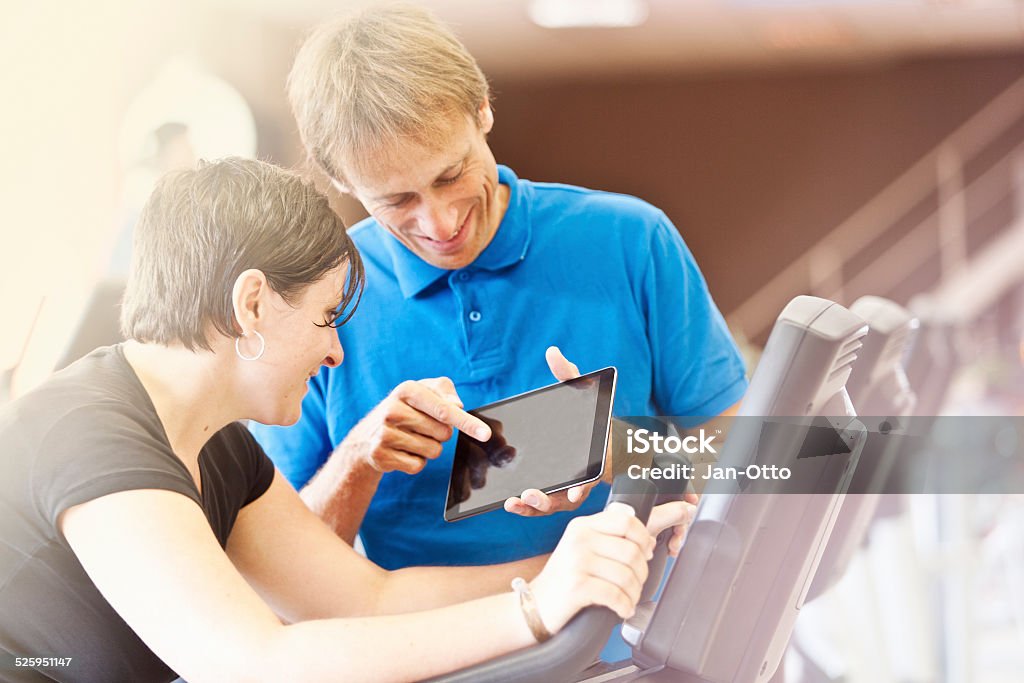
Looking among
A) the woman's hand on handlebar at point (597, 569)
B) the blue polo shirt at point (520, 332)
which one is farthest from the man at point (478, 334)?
the woman's hand on handlebar at point (597, 569)

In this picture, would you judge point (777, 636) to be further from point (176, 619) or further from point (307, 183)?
point (307, 183)

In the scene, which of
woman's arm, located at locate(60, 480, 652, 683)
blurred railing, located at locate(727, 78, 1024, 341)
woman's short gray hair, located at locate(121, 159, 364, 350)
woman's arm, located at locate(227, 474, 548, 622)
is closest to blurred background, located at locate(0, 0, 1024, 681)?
blurred railing, located at locate(727, 78, 1024, 341)

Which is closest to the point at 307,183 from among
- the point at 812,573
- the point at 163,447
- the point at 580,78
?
the point at 163,447

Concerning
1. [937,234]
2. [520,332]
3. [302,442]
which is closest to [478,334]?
[520,332]

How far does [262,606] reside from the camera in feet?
2.87

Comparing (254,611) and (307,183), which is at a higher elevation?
(307,183)

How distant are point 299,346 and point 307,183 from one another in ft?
0.56

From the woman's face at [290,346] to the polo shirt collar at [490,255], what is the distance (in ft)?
0.45

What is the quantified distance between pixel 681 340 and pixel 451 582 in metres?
0.40

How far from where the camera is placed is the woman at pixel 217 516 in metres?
0.86

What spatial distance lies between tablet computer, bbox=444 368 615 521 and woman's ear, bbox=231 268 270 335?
0.88 feet

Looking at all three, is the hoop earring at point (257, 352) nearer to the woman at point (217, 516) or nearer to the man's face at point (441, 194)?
the woman at point (217, 516)

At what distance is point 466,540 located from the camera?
1205 mm

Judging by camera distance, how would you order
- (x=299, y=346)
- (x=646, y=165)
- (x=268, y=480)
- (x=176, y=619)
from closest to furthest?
1. (x=176, y=619)
2. (x=299, y=346)
3. (x=268, y=480)
4. (x=646, y=165)
